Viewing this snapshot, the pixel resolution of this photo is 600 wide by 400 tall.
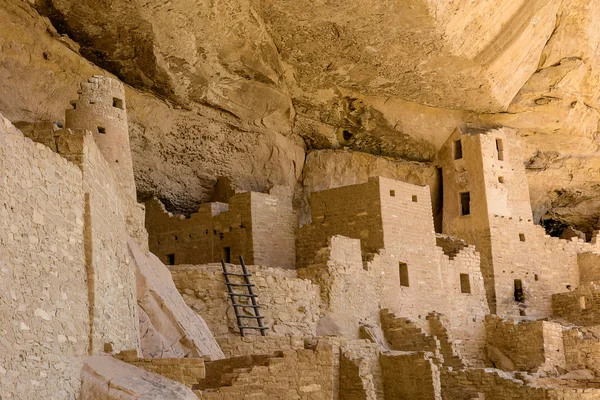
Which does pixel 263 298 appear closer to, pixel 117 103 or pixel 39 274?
pixel 117 103

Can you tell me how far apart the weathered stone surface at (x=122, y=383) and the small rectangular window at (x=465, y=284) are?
13.6m

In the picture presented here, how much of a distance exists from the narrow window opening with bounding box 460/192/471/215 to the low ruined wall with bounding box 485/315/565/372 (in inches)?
192

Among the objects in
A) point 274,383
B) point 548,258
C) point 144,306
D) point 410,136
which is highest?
point 410,136

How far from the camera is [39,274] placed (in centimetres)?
924

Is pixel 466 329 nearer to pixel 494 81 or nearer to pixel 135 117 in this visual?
pixel 494 81

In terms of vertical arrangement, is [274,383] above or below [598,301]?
below

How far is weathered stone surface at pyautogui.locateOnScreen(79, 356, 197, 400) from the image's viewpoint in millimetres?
9375

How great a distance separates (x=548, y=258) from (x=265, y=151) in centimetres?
851

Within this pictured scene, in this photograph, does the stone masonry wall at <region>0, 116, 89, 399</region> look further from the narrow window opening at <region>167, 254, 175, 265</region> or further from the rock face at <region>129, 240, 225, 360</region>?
the narrow window opening at <region>167, 254, 175, 265</region>

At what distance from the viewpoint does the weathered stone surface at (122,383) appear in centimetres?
938

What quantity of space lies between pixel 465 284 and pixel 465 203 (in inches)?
157

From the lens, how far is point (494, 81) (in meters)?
24.0

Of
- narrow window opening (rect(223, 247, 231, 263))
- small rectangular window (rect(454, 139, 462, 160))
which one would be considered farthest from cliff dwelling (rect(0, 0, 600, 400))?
A: small rectangular window (rect(454, 139, 462, 160))

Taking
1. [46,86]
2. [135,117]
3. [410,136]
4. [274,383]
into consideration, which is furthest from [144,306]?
[410,136]
